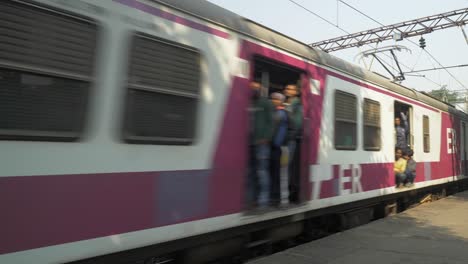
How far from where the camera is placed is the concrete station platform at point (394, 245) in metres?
4.95

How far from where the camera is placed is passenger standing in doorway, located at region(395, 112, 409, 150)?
9.10 metres

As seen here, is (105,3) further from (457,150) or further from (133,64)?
(457,150)

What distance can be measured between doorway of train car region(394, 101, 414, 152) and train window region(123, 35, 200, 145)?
6.04m

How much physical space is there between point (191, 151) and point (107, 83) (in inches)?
41.7

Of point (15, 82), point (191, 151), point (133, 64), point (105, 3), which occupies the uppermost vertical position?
point (105, 3)

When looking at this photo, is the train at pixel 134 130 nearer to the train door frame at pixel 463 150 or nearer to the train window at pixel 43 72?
the train window at pixel 43 72

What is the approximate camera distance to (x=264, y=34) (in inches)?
206

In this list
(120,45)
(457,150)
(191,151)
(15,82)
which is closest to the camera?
(15,82)

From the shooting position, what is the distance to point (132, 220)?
11.6 ft

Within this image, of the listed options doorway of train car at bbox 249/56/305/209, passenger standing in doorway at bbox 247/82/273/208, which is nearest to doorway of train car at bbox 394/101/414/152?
doorway of train car at bbox 249/56/305/209

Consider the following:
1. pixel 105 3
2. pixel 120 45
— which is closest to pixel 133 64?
pixel 120 45

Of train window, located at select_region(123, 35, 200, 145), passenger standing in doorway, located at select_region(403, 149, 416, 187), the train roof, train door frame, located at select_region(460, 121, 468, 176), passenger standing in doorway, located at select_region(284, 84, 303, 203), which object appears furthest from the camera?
train door frame, located at select_region(460, 121, 468, 176)

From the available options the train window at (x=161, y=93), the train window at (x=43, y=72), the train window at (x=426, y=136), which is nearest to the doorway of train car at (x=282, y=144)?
the train window at (x=161, y=93)

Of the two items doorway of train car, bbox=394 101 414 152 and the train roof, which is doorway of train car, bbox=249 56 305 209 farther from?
doorway of train car, bbox=394 101 414 152
